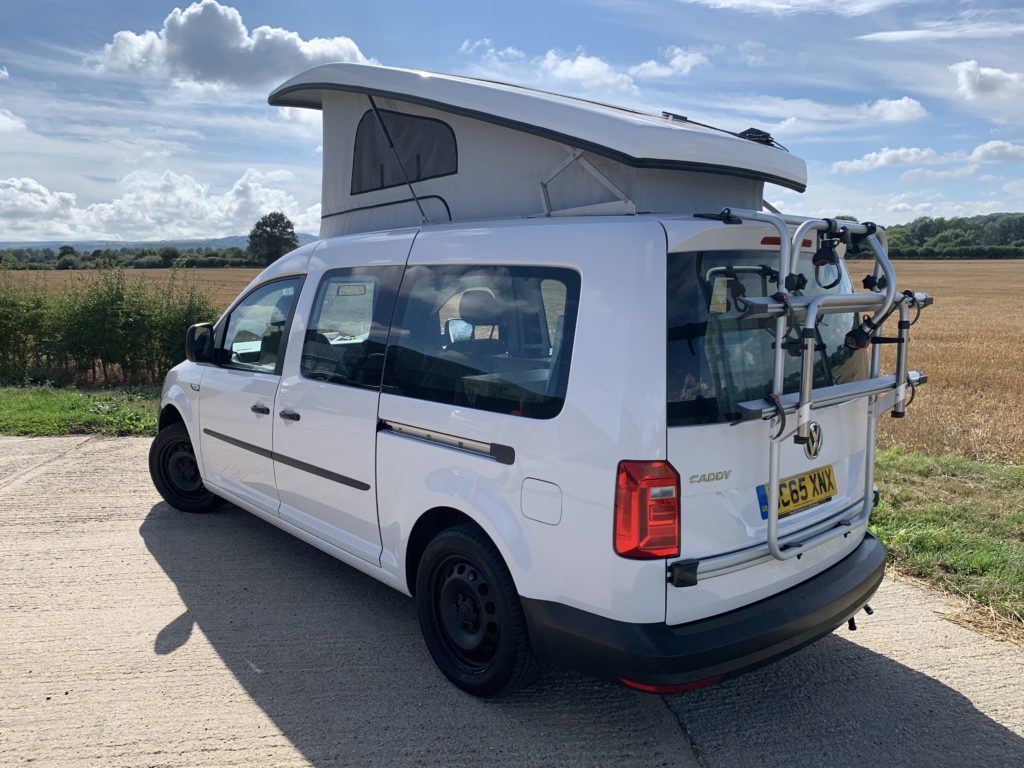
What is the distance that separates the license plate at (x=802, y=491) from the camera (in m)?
2.79

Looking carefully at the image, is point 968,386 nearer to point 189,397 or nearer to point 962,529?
point 962,529

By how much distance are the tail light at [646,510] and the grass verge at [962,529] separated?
242cm

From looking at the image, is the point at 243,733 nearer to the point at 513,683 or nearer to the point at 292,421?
the point at 513,683

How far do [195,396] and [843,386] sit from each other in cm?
402

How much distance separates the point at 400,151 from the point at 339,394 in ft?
4.59

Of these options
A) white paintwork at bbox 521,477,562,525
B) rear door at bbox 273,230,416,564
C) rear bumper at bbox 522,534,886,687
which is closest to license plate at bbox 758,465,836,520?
rear bumper at bbox 522,534,886,687

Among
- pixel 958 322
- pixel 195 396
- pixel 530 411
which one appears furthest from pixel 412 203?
pixel 958 322

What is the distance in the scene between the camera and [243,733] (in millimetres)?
2988

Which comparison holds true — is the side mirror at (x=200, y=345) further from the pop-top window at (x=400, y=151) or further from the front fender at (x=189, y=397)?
the pop-top window at (x=400, y=151)

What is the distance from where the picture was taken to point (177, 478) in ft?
18.5

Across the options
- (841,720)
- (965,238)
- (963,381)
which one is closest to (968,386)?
(963,381)

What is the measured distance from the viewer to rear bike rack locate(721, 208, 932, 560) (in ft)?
8.40

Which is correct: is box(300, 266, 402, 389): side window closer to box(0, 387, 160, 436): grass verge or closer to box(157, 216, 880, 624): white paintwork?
box(157, 216, 880, 624): white paintwork

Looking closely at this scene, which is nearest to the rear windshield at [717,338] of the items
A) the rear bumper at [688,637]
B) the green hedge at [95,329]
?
the rear bumper at [688,637]
